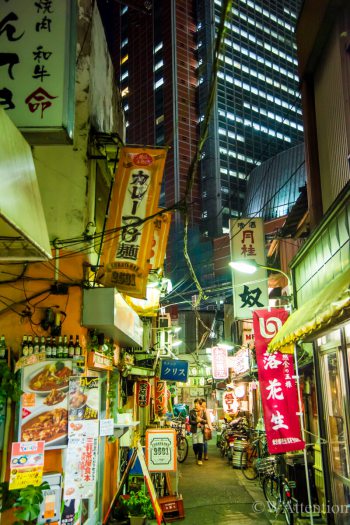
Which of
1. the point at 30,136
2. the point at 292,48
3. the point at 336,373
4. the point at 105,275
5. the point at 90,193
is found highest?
the point at 292,48

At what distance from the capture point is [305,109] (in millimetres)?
10094

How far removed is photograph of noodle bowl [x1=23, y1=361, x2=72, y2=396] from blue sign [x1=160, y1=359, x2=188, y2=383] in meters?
8.83

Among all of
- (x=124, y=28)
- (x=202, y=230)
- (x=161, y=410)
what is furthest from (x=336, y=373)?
(x=124, y=28)

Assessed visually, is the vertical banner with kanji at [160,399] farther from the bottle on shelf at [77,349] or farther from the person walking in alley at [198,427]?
the bottle on shelf at [77,349]

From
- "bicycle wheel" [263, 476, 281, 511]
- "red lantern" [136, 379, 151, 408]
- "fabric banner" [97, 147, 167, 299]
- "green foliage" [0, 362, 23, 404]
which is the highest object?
"fabric banner" [97, 147, 167, 299]

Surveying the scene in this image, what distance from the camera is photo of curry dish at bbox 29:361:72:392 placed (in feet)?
24.6

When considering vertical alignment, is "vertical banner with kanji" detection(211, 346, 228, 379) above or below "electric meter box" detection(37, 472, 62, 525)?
above

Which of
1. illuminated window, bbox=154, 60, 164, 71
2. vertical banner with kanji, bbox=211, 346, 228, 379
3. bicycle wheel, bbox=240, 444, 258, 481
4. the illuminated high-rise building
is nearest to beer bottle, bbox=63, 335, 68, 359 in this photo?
bicycle wheel, bbox=240, 444, 258, 481

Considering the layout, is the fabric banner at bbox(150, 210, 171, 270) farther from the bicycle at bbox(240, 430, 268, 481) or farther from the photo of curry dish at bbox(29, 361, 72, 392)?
the bicycle at bbox(240, 430, 268, 481)

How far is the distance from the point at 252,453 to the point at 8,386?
49.3 feet

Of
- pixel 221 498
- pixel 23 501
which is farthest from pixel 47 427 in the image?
pixel 221 498

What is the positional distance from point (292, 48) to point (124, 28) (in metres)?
44.0

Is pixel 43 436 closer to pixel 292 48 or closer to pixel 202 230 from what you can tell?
pixel 202 230

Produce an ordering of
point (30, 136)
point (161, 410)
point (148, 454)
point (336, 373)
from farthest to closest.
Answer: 1. point (161, 410)
2. point (148, 454)
3. point (336, 373)
4. point (30, 136)
